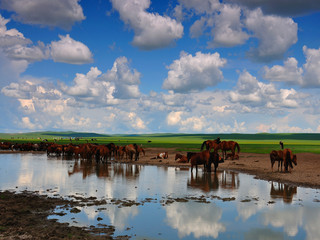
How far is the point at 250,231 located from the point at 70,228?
260 inches

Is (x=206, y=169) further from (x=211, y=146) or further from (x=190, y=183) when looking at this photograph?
(x=211, y=146)

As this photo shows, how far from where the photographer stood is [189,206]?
50.3 ft

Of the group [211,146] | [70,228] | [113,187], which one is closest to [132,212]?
[70,228]

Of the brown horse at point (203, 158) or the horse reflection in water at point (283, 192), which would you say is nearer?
the horse reflection in water at point (283, 192)

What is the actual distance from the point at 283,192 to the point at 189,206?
7.40m

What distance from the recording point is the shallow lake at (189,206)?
11.7m

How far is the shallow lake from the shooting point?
38.4 ft

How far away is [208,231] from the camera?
38.1 feet

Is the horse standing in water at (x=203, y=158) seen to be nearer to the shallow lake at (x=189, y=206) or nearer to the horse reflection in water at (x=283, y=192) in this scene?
the shallow lake at (x=189, y=206)

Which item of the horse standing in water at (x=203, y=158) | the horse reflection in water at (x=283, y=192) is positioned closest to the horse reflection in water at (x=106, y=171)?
the horse standing in water at (x=203, y=158)

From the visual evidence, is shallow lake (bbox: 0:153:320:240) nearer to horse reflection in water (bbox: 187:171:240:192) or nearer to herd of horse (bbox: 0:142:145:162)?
horse reflection in water (bbox: 187:171:240:192)

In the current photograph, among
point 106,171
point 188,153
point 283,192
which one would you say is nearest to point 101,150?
point 106,171

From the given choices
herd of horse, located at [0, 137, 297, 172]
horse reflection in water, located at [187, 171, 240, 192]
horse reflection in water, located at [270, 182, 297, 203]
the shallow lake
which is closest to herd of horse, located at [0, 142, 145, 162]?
herd of horse, located at [0, 137, 297, 172]

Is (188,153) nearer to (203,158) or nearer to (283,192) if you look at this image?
(203,158)
